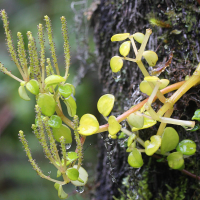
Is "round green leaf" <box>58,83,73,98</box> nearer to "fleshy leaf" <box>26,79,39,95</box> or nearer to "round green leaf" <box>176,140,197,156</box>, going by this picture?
"fleshy leaf" <box>26,79,39,95</box>

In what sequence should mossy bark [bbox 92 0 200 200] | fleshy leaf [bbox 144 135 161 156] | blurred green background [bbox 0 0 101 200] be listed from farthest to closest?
blurred green background [bbox 0 0 101 200] < mossy bark [bbox 92 0 200 200] < fleshy leaf [bbox 144 135 161 156]

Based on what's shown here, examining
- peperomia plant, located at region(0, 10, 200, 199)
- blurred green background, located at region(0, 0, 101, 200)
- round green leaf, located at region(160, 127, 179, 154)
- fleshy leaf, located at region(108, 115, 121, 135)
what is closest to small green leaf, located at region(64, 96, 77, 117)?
peperomia plant, located at region(0, 10, 200, 199)

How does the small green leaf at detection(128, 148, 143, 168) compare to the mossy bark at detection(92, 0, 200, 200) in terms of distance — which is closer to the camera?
→ the small green leaf at detection(128, 148, 143, 168)

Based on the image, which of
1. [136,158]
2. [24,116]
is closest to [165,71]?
[136,158]

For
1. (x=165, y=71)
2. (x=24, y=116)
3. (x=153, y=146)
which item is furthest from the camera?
(x=24, y=116)

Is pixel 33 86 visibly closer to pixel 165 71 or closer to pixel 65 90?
Result: pixel 65 90
